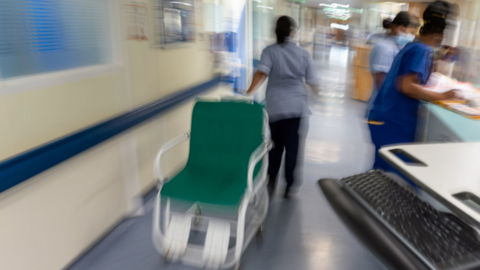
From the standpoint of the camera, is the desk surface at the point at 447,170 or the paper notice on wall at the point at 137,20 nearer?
the desk surface at the point at 447,170

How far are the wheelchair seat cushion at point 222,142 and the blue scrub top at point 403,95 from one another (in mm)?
748

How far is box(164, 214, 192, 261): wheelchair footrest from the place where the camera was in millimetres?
1966

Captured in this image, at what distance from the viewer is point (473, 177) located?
973mm

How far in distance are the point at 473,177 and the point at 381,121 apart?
1019mm

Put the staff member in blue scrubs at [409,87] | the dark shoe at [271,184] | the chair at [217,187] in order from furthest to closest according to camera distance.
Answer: the dark shoe at [271,184]
the chair at [217,187]
the staff member in blue scrubs at [409,87]

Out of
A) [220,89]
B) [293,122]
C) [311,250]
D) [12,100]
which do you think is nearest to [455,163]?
[311,250]

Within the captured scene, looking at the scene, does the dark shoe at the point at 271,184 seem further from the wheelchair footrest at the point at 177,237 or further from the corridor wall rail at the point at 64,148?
the corridor wall rail at the point at 64,148

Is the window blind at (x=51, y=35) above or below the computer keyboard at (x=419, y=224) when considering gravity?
above

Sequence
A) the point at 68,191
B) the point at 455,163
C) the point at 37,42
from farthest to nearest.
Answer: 1. the point at 68,191
2. the point at 37,42
3. the point at 455,163

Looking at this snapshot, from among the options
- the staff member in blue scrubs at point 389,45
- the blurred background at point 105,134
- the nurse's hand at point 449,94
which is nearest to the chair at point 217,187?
the blurred background at point 105,134

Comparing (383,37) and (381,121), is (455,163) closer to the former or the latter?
(381,121)

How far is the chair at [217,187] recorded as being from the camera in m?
1.88

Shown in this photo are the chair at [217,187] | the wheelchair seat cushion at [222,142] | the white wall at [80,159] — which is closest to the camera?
the white wall at [80,159]

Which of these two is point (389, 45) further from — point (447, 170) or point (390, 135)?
point (447, 170)
